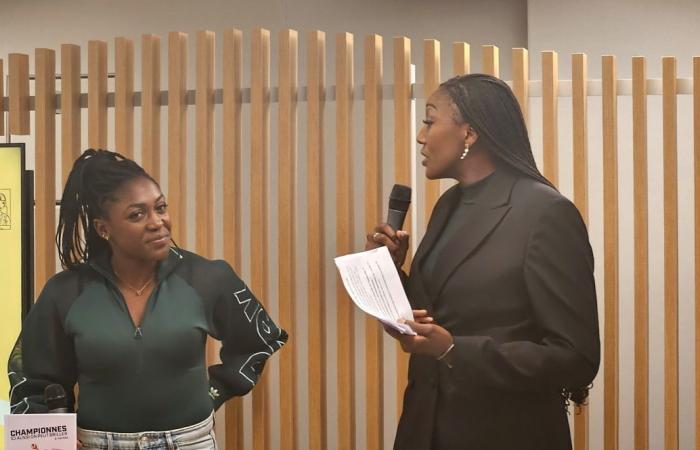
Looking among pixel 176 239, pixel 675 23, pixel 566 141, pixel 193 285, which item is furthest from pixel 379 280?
pixel 675 23

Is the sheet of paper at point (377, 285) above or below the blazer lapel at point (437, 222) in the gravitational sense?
below

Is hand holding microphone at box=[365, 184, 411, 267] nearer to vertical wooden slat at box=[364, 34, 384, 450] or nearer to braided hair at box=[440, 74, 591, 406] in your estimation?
braided hair at box=[440, 74, 591, 406]

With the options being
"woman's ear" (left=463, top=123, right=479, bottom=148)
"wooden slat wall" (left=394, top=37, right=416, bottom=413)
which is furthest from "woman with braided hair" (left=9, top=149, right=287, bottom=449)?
"woman's ear" (left=463, top=123, right=479, bottom=148)

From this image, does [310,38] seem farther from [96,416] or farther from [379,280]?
[96,416]

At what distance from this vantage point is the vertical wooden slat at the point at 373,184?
354cm

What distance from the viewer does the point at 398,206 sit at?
2.88 metres

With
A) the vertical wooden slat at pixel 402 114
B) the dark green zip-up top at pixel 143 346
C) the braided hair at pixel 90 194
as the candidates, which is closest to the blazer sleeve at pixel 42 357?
the dark green zip-up top at pixel 143 346

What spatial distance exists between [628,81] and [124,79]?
6.08ft

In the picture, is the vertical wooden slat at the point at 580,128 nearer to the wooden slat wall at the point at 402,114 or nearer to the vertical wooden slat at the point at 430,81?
the vertical wooden slat at the point at 430,81

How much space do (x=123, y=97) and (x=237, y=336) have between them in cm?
108

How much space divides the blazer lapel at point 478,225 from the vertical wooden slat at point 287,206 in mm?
1010

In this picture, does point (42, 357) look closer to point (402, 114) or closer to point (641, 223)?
point (402, 114)

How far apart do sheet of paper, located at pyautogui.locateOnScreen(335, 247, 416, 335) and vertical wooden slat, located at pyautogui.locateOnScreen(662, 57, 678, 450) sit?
3.92ft

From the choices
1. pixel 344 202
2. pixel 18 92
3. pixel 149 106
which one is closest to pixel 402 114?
pixel 344 202
